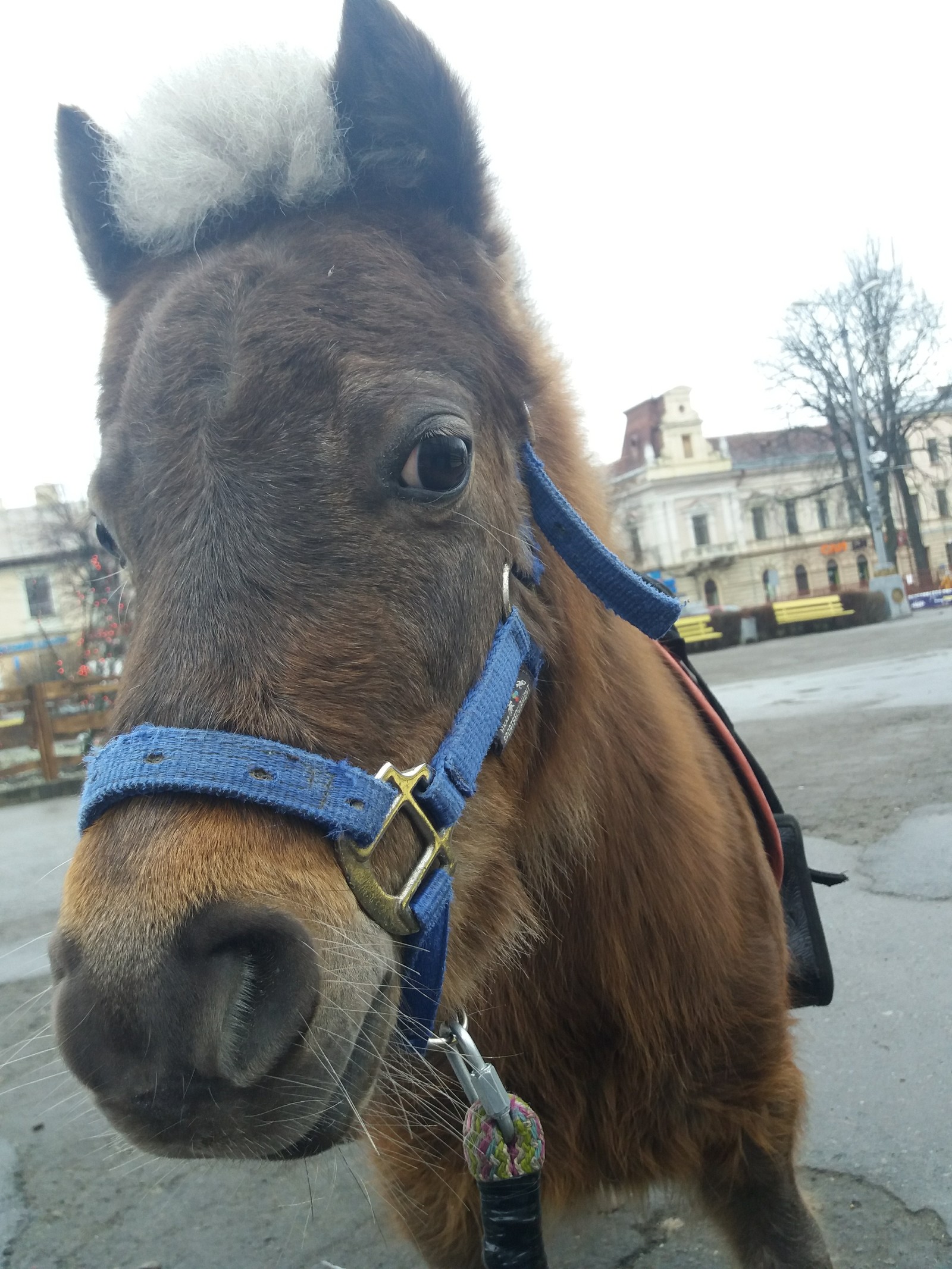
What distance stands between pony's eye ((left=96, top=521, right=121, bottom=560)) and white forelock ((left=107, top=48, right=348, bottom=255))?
588mm

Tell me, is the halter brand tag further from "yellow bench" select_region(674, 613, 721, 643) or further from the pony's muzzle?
"yellow bench" select_region(674, 613, 721, 643)

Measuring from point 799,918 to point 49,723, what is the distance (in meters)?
13.7

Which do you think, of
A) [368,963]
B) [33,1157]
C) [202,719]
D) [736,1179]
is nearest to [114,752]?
[202,719]

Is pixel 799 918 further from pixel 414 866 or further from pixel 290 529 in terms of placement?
pixel 290 529

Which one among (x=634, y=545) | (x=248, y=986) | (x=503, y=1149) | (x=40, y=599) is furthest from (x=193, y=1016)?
(x=40, y=599)

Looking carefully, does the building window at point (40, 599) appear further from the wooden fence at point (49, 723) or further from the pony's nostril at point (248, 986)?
the pony's nostril at point (248, 986)

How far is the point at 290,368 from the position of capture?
4.90 ft

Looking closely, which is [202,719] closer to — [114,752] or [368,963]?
[114,752]

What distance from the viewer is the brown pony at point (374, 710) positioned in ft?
3.84

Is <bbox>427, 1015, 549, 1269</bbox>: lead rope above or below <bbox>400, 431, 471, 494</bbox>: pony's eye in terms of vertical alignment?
below

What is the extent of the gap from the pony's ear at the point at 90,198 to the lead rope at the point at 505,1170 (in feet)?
5.95

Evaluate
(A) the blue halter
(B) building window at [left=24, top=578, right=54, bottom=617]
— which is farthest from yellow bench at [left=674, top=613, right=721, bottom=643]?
(B) building window at [left=24, top=578, right=54, bottom=617]

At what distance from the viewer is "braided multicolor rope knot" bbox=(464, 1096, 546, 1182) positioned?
168cm

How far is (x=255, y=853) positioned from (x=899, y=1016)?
304 centimetres
